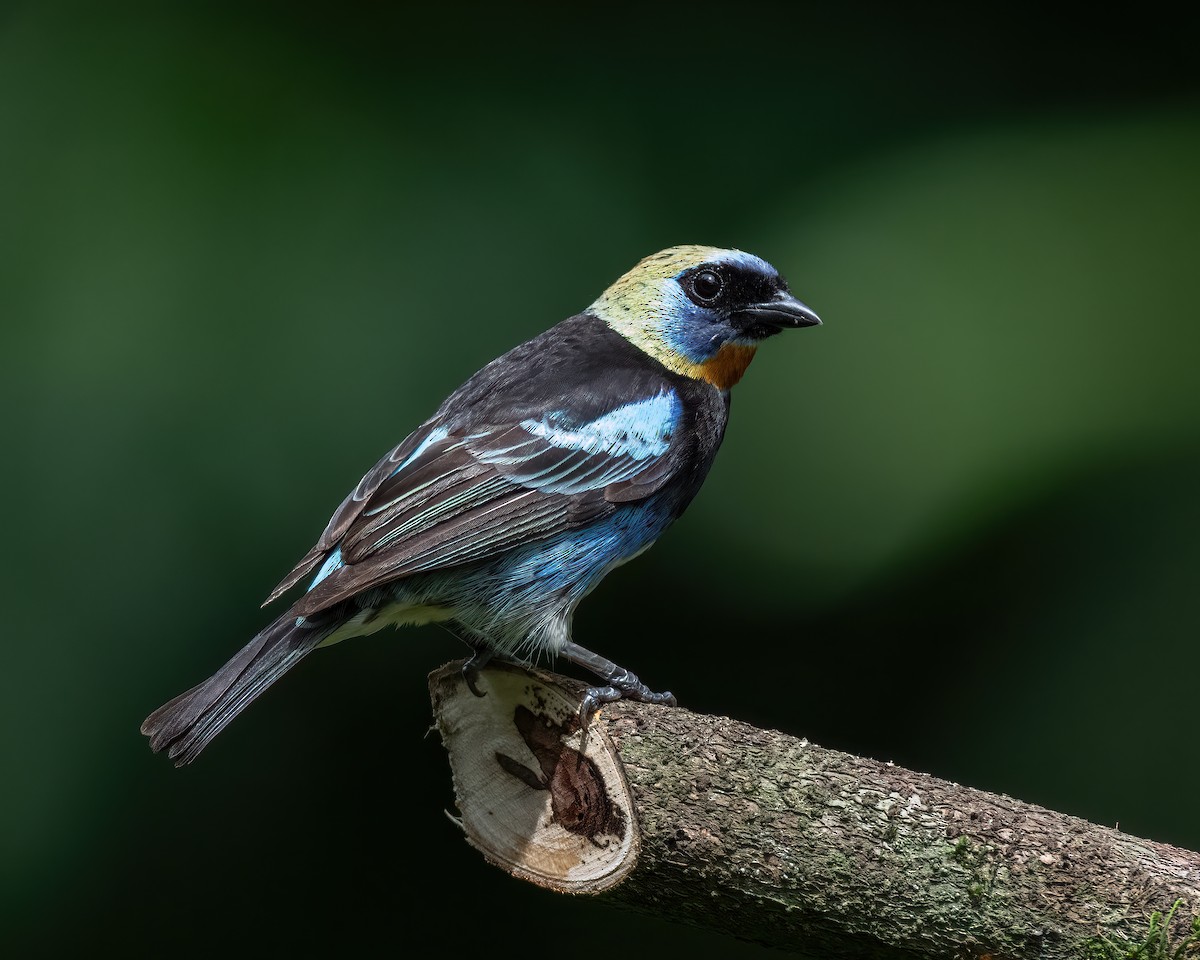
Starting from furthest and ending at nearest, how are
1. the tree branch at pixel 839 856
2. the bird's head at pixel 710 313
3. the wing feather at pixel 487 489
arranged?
the bird's head at pixel 710 313 < the wing feather at pixel 487 489 < the tree branch at pixel 839 856

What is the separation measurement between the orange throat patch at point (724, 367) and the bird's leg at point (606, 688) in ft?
2.92

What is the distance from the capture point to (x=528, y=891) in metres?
4.52

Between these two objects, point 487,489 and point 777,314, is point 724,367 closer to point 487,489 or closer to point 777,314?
point 777,314

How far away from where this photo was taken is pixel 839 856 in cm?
254

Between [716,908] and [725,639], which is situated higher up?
[716,908]

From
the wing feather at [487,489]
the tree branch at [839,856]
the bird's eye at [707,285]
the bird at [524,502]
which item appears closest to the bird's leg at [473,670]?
the bird at [524,502]

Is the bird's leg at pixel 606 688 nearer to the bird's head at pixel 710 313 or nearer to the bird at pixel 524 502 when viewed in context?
the bird at pixel 524 502

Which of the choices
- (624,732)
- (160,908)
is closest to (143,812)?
(160,908)

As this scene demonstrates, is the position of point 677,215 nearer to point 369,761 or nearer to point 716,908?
point 369,761

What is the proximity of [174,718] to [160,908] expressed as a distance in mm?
1606

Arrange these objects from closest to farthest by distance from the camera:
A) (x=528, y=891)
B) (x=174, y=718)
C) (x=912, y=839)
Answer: (x=912, y=839), (x=174, y=718), (x=528, y=891)

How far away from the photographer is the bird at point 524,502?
3.13 metres

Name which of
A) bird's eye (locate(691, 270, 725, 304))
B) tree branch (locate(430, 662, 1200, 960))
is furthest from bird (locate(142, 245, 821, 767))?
tree branch (locate(430, 662, 1200, 960))

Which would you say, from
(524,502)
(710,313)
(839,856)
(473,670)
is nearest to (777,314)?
(710,313)
